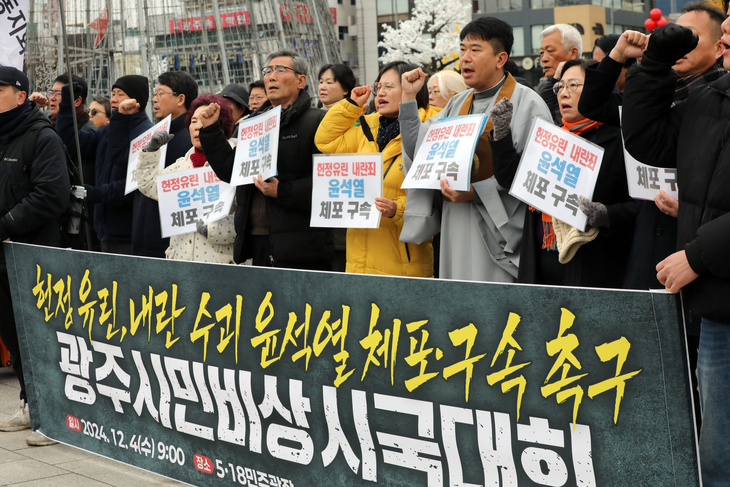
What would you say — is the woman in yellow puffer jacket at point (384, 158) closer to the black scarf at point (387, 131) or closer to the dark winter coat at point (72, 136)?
the black scarf at point (387, 131)

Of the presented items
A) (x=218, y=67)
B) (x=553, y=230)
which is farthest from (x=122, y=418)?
(x=218, y=67)

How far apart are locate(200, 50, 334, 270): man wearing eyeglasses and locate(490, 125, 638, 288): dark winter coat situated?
147 cm

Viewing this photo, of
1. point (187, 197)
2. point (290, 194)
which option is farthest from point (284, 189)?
point (187, 197)

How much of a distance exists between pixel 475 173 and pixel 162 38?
56.4 feet

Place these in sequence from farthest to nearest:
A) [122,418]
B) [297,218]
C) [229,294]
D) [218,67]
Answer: [218,67], [297,218], [122,418], [229,294]

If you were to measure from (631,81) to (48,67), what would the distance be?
1733 cm

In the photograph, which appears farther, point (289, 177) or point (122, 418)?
point (289, 177)

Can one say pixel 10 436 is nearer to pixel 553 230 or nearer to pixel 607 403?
pixel 553 230

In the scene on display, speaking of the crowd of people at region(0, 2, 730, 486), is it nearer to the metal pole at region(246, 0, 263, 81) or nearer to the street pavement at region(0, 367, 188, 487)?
the street pavement at region(0, 367, 188, 487)

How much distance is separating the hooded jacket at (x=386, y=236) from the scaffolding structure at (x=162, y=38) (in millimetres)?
14313

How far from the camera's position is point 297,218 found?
16.0 feet

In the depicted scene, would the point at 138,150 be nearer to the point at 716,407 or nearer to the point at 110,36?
the point at 716,407

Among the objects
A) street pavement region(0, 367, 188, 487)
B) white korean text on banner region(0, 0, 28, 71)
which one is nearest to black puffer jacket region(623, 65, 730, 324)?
street pavement region(0, 367, 188, 487)

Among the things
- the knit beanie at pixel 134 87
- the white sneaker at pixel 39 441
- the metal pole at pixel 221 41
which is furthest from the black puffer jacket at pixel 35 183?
the metal pole at pixel 221 41
